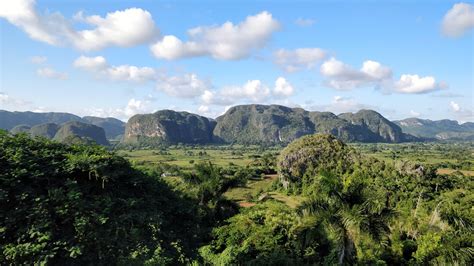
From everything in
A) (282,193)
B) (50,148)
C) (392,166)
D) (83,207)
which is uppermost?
(50,148)

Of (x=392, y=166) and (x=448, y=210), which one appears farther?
(x=392, y=166)

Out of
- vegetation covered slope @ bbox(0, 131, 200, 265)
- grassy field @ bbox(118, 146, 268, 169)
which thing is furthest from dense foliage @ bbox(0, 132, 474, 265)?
grassy field @ bbox(118, 146, 268, 169)

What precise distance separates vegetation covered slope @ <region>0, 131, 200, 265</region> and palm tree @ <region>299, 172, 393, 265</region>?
509 centimetres

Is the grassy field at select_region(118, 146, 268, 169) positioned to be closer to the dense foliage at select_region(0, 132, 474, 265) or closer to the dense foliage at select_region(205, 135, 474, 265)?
the dense foliage at select_region(205, 135, 474, 265)

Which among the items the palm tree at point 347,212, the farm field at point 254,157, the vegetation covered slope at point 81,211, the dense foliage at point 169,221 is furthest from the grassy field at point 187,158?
the vegetation covered slope at point 81,211

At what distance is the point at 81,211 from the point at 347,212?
890 centimetres

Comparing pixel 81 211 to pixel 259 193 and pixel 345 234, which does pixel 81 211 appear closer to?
pixel 345 234

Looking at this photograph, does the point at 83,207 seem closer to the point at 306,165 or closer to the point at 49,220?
the point at 49,220

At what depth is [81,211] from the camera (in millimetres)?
8164

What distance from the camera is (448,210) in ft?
56.7

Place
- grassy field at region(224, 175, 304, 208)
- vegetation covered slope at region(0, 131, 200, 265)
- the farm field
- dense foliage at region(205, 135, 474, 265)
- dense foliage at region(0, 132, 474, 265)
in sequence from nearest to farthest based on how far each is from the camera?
1. vegetation covered slope at region(0, 131, 200, 265)
2. dense foliage at region(0, 132, 474, 265)
3. dense foliage at region(205, 135, 474, 265)
4. grassy field at region(224, 175, 304, 208)
5. the farm field

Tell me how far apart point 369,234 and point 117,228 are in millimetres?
8776

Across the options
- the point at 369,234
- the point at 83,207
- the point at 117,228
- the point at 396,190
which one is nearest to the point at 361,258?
the point at 369,234

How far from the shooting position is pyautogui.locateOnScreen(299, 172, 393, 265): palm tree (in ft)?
40.2
